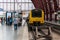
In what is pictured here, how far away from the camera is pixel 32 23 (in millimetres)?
21656

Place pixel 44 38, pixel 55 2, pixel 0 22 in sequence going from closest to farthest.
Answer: pixel 44 38 → pixel 55 2 → pixel 0 22

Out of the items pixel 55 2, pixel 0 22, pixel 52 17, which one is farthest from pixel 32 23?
pixel 0 22

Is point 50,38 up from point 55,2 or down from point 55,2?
down

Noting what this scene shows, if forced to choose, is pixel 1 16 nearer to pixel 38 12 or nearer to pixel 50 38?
pixel 38 12

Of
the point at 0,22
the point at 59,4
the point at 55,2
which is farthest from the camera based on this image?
the point at 0,22

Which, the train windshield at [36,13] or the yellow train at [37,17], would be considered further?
the train windshield at [36,13]

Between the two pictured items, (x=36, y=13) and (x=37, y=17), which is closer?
(x=37, y=17)

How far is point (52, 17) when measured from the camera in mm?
34594

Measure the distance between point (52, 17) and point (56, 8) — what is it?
6.53 metres

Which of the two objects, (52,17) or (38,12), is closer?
(38,12)

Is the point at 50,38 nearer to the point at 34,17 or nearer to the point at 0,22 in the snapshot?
the point at 34,17

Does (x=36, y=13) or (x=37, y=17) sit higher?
(x=36, y=13)

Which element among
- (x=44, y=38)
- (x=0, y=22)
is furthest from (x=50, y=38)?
(x=0, y=22)

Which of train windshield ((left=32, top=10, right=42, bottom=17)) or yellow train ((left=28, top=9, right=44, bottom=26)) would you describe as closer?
yellow train ((left=28, top=9, right=44, bottom=26))
